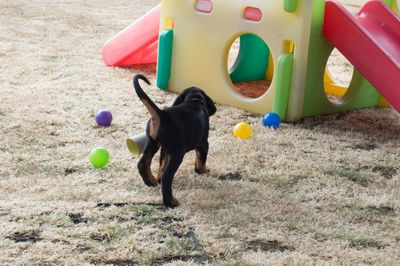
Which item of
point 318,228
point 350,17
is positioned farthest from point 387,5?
point 318,228

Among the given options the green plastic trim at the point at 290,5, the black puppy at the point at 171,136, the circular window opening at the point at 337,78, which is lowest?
the circular window opening at the point at 337,78

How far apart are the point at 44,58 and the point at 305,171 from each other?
1848mm

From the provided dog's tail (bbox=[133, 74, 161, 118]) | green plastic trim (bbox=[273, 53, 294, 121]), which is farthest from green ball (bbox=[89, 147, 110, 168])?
green plastic trim (bbox=[273, 53, 294, 121])

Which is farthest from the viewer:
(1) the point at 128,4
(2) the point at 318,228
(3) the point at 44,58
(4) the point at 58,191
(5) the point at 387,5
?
(1) the point at 128,4

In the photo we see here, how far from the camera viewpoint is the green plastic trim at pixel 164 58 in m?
2.98

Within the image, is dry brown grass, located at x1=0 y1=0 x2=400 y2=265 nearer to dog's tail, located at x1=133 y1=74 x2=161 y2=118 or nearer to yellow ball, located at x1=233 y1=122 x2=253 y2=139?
yellow ball, located at x1=233 y1=122 x2=253 y2=139

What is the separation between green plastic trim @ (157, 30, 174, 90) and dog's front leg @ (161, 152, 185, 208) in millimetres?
1273

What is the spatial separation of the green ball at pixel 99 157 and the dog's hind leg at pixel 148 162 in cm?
21

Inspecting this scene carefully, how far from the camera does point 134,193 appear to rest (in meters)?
1.86

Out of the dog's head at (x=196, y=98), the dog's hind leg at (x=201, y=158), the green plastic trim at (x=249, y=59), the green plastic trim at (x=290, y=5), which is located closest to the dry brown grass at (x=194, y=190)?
the dog's hind leg at (x=201, y=158)

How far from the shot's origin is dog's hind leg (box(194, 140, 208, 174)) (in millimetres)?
1997

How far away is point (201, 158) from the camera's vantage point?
79.4 inches

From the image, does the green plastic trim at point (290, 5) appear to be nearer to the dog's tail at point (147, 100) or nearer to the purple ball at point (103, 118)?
the purple ball at point (103, 118)

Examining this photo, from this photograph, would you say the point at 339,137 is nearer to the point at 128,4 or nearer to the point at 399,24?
the point at 399,24
